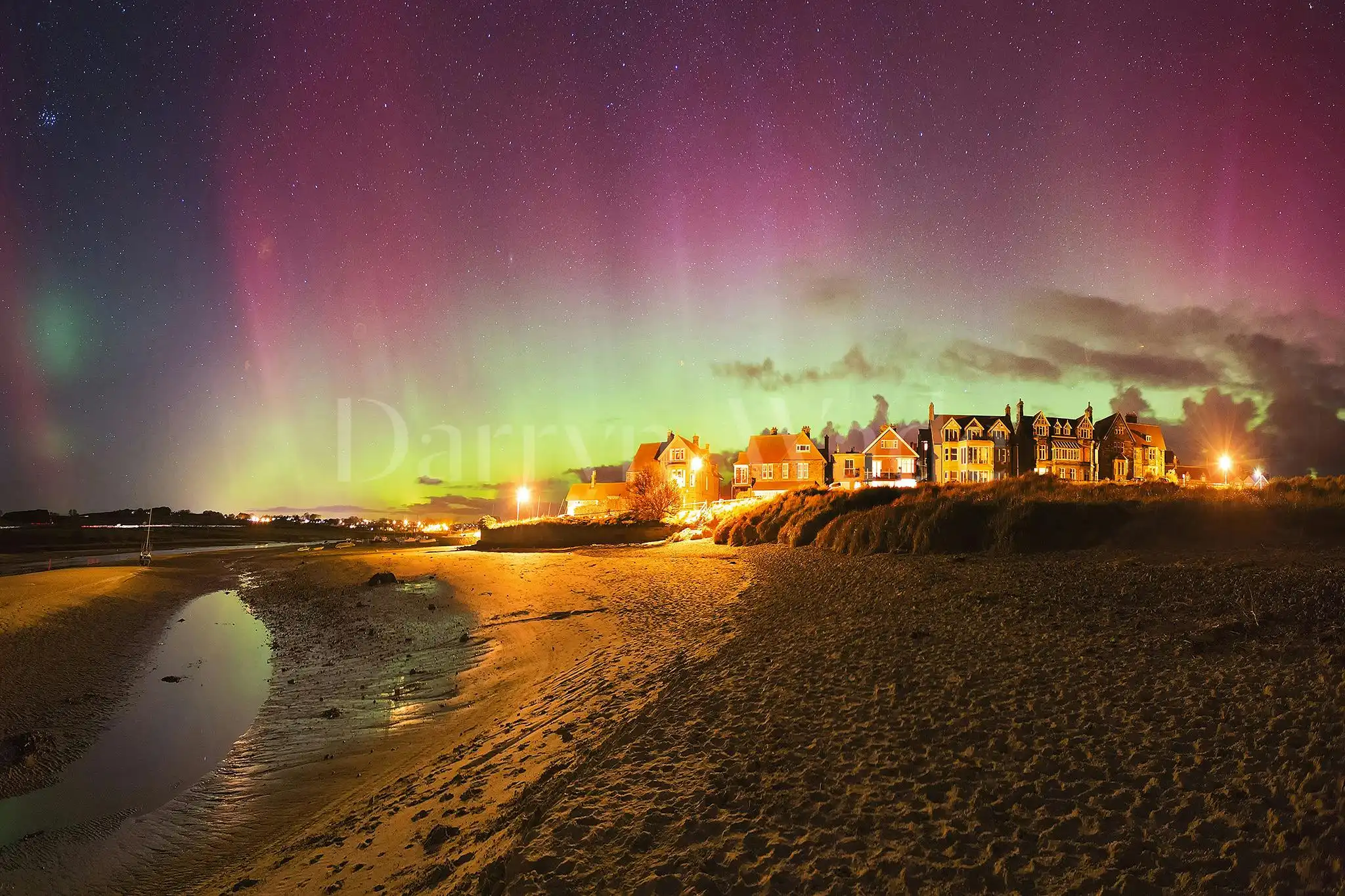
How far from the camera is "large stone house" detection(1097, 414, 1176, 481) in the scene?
247 feet

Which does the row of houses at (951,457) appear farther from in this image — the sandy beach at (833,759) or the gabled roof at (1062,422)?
the sandy beach at (833,759)

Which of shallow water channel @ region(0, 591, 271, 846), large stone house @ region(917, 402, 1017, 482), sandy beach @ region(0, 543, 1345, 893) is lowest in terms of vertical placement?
shallow water channel @ region(0, 591, 271, 846)

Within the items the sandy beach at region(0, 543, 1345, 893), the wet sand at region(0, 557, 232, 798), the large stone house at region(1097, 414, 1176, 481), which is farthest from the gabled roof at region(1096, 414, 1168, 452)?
the wet sand at region(0, 557, 232, 798)

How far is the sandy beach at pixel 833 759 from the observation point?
4965 mm

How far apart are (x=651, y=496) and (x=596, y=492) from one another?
29.9m

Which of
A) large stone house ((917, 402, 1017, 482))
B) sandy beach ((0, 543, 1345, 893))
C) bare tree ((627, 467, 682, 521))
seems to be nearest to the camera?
sandy beach ((0, 543, 1345, 893))

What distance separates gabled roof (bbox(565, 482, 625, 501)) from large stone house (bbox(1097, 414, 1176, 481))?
59.1 metres

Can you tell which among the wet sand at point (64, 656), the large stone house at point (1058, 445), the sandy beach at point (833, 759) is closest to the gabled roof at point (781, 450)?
the large stone house at point (1058, 445)

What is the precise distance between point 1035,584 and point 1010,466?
6614cm

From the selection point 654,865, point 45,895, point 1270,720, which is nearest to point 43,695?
point 45,895

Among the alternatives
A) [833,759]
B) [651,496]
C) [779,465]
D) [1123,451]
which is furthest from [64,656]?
[1123,451]

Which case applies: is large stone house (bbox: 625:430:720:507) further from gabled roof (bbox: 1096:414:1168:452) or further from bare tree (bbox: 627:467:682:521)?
gabled roof (bbox: 1096:414:1168:452)

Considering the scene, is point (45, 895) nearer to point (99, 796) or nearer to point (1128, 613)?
point (99, 796)

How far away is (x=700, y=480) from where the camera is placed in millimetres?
85125
